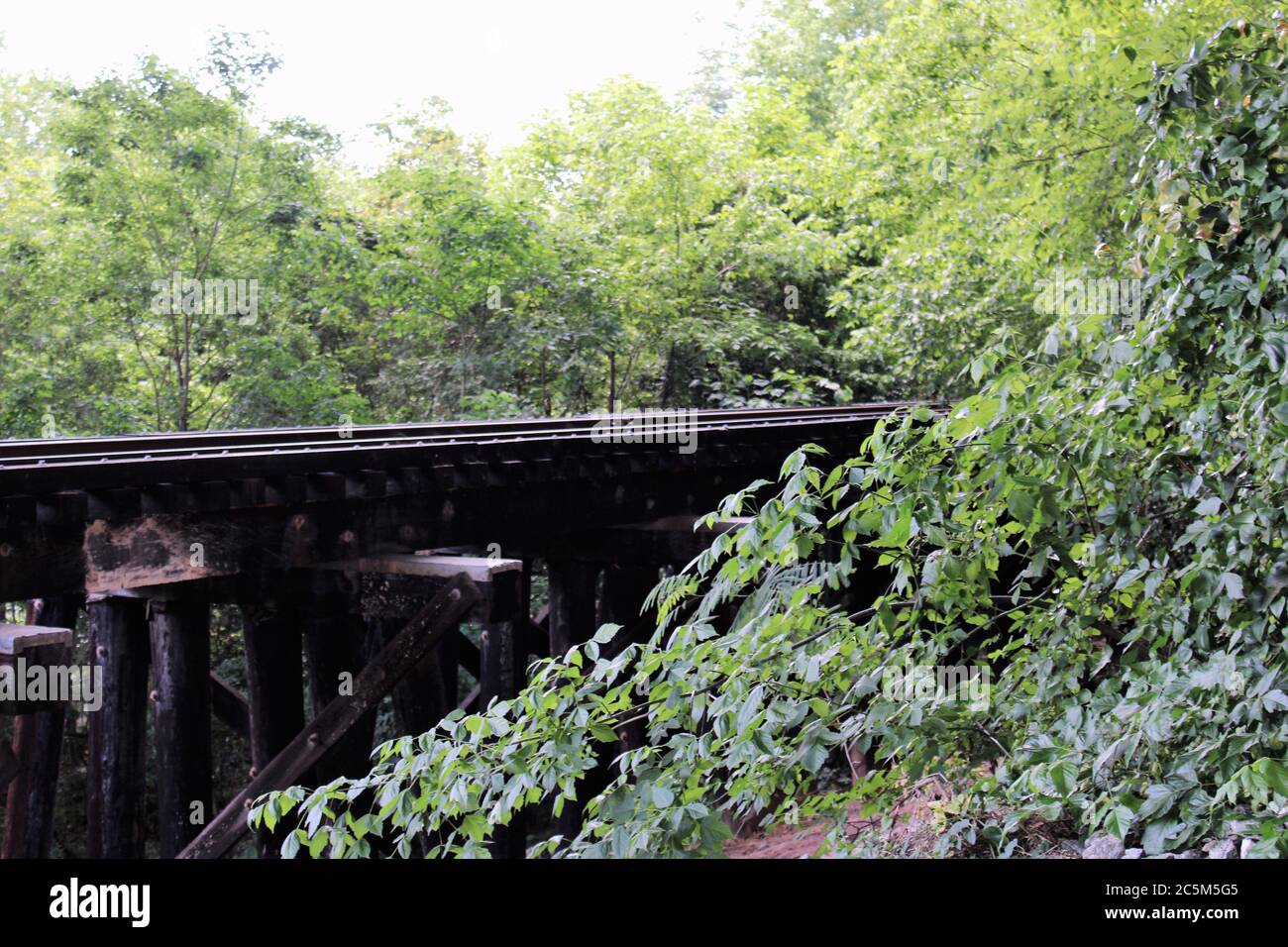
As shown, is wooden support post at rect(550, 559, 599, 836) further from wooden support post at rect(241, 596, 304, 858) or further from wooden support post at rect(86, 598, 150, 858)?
wooden support post at rect(86, 598, 150, 858)

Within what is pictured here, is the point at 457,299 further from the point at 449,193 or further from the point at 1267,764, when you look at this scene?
the point at 1267,764

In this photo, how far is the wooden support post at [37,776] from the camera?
20.4 feet

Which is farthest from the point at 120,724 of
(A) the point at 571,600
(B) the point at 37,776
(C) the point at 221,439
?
(A) the point at 571,600

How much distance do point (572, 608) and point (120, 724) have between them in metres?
2.43

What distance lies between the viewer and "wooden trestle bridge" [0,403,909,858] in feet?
11.8

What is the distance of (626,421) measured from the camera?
A: 6.42 meters

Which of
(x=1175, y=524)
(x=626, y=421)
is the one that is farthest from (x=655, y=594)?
(x=626, y=421)

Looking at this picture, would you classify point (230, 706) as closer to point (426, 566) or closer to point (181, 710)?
point (181, 710)

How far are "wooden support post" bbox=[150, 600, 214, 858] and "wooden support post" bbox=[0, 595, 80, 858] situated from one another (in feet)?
5.52

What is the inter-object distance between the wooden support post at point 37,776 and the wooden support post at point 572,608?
242 centimetres

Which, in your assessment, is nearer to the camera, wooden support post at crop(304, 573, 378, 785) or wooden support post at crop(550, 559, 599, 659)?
wooden support post at crop(304, 573, 378, 785)

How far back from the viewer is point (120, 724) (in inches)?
185

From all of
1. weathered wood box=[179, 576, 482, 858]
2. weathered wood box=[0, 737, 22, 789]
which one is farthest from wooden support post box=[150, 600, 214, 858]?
weathered wood box=[0, 737, 22, 789]
